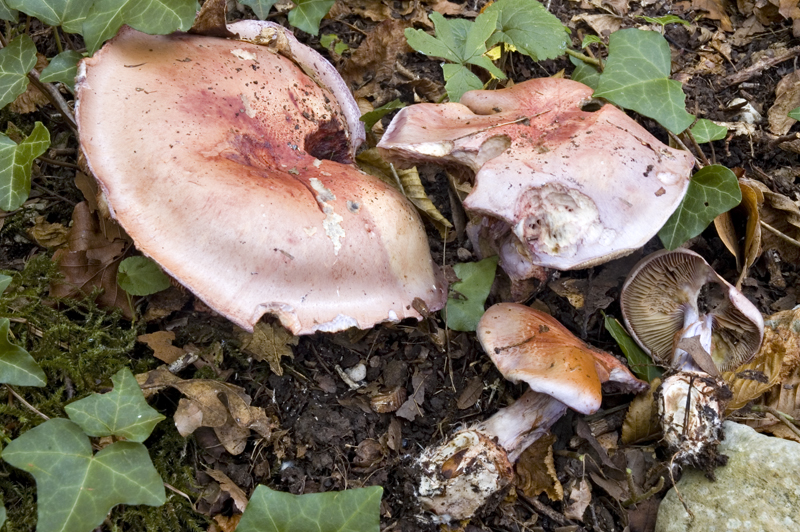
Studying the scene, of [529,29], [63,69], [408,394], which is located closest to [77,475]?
[408,394]

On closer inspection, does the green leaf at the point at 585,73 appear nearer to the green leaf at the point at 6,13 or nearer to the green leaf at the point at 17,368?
the green leaf at the point at 6,13

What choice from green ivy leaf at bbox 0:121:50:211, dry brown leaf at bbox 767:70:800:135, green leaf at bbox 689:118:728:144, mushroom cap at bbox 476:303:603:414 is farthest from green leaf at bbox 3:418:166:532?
dry brown leaf at bbox 767:70:800:135

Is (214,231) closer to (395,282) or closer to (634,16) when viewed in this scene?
(395,282)

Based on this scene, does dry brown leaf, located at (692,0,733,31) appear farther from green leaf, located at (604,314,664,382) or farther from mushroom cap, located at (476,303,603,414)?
mushroom cap, located at (476,303,603,414)

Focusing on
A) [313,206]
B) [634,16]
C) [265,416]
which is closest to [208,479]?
[265,416]

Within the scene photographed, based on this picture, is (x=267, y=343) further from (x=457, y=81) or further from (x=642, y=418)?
(x=642, y=418)

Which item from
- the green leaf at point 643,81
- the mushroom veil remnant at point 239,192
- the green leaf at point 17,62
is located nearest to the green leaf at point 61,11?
the green leaf at point 17,62

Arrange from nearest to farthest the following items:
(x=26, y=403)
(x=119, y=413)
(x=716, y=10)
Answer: (x=119, y=413), (x=26, y=403), (x=716, y=10)
